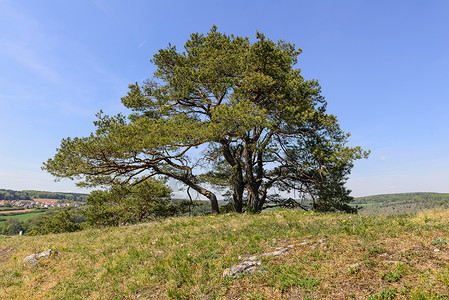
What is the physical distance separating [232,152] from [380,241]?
46.2 feet

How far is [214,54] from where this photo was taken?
1602 centimetres

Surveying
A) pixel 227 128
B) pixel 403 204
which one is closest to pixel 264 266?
pixel 227 128

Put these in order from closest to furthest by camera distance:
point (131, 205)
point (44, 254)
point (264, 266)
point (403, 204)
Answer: point (264, 266), point (44, 254), point (131, 205), point (403, 204)

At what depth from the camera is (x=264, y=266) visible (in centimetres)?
529

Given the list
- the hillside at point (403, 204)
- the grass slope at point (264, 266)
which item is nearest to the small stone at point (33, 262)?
the grass slope at point (264, 266)

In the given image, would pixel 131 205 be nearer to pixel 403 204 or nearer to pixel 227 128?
pixel 227 128

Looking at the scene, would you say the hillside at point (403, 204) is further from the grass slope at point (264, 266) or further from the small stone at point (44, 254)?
the small stone at point (44, 254)

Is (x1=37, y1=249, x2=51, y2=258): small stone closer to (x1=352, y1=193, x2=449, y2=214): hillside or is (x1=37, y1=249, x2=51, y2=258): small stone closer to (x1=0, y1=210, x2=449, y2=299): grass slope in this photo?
(x1=0, y1=210, x2=449, y2=299): grass slope

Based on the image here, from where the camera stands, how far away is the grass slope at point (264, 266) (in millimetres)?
4223

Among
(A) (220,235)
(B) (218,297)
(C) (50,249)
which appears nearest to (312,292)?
(B) (218,297)

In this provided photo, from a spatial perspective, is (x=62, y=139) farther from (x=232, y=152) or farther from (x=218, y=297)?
(x=218, y=297)

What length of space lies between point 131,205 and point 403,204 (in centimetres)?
10808

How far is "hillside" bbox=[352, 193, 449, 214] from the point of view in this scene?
9.98m

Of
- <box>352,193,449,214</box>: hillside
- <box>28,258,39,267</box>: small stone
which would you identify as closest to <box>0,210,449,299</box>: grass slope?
<box>28,258,39,267</box>: small stone
